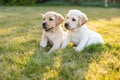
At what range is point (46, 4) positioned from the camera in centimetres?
1830

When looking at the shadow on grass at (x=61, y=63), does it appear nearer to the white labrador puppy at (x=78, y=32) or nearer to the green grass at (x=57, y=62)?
the green grass at (x=57, y=62)

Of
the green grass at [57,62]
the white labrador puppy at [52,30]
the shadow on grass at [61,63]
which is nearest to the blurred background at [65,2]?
the green grass at [57,62]

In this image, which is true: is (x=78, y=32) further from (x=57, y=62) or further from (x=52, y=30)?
(x=57, y=62)

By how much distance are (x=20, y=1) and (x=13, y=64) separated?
1439 cm

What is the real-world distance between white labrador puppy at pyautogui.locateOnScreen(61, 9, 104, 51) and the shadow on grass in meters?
0.13

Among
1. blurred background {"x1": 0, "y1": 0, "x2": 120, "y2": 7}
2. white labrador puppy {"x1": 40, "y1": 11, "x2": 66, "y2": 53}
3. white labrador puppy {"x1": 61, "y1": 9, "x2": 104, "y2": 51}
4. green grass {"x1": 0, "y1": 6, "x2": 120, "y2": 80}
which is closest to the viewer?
green grass {"x1": 0, "y1": 6, "x2": 120, "y2": 80}

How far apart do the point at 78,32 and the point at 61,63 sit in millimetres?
914

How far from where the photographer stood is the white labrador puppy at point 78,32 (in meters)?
4.79

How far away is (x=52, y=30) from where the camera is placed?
203 inches

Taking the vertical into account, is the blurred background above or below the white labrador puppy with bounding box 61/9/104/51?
below

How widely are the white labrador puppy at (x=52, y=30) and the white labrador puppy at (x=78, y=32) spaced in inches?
6.4

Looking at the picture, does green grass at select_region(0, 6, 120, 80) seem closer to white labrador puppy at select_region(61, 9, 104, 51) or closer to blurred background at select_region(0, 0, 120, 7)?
white labrador puppy at select_region(61, 9, 104, 51)

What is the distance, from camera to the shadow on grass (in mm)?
3625

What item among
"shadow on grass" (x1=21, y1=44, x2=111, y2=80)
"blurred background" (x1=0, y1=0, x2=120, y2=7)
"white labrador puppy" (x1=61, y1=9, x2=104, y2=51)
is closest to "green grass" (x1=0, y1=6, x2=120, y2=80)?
"shadow on grass" (x1=21, y1=44, x2=111, y2=80)
